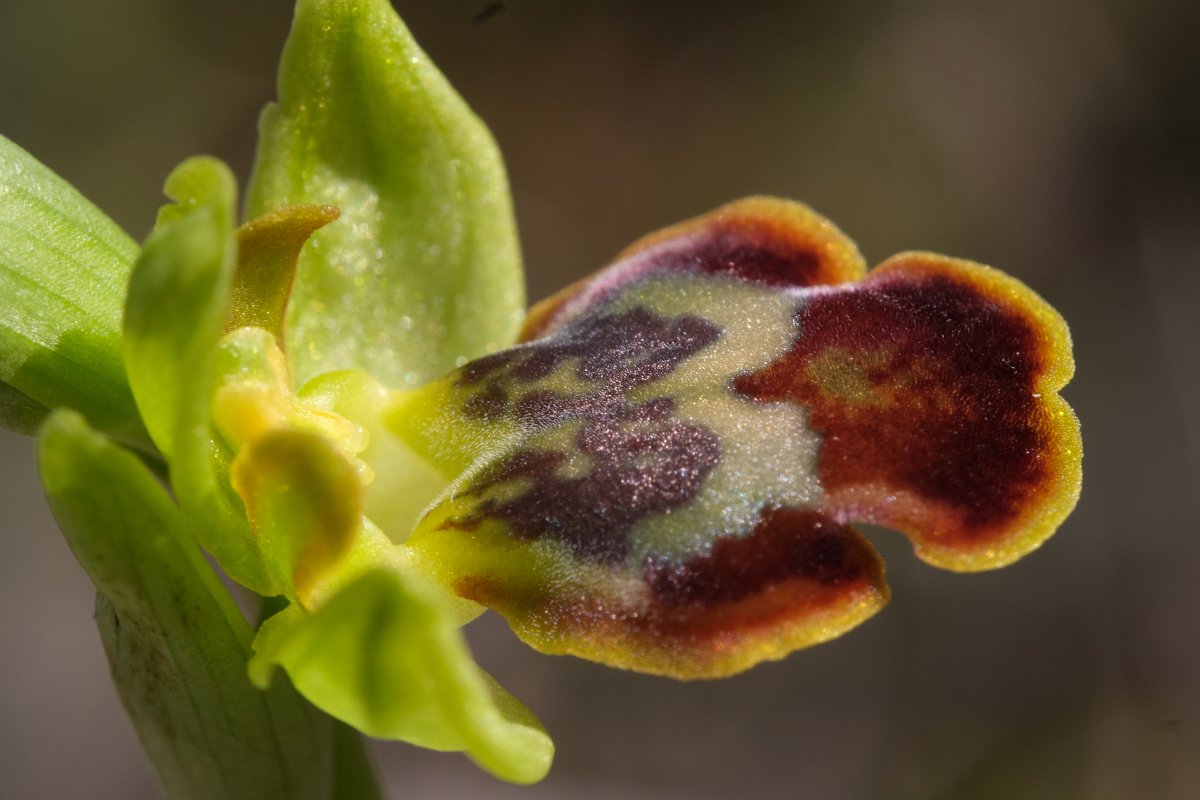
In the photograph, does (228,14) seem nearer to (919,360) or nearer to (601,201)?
(601,201)

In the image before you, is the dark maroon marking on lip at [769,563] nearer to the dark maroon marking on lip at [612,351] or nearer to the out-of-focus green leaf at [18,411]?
the dark maroon marking on lip at [612,351]

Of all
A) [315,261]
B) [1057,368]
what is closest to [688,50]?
[315,261]

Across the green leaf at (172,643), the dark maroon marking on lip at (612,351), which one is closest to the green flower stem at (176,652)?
the green leaf at (172,643)

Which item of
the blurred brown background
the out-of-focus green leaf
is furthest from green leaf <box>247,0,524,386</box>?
the blurred brown background

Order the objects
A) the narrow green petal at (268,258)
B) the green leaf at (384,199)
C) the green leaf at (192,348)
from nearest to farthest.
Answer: the green leaf at (192,348) → the narrow green petal at (268,258) → the green leaf at (384,199)

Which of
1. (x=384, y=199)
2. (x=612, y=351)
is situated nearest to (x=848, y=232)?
(x=384, y=199)

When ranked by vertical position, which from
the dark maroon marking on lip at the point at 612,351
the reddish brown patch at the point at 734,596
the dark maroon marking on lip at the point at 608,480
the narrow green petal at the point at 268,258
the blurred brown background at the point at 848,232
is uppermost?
the narrow green petal at the point at 268,258

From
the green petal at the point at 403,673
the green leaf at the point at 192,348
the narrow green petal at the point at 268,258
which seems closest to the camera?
the green petal at the point at 403,673

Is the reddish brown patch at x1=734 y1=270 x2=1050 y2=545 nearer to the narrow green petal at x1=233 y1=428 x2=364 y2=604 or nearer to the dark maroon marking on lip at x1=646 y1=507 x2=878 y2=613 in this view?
the dark maroon marking on lip at x1=646 y1=507 x2=878 y2=613
